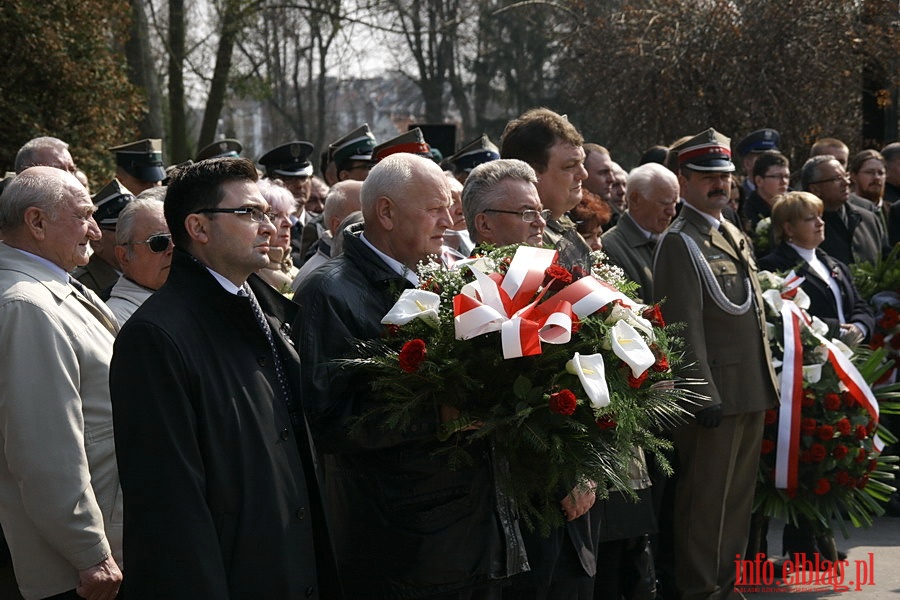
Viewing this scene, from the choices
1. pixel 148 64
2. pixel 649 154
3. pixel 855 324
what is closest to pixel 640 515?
pixel 855 324

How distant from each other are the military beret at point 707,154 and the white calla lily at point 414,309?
3.05m

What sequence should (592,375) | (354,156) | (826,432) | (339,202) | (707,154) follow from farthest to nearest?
1. (354,156)
2. (826,432)
3. (707,154)
4. (339,202)
5. (592,375)

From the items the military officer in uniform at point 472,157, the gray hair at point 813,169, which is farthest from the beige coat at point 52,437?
the gray hair at point 813,169

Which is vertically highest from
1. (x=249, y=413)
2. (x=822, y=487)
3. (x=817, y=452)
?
(x=249, y=413)

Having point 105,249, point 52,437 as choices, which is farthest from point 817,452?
point 52,437

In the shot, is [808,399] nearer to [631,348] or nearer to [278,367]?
[631,348]

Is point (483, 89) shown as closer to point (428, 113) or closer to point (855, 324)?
point (428, 113)

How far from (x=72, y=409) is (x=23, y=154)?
3.54m

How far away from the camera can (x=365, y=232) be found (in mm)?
3967

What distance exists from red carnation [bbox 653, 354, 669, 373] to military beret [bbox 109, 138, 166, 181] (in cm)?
450

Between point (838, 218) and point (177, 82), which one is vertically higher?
point (177, 82)

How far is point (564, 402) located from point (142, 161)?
15.9ft

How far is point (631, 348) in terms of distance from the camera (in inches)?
137

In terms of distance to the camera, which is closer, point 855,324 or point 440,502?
point 440,502
